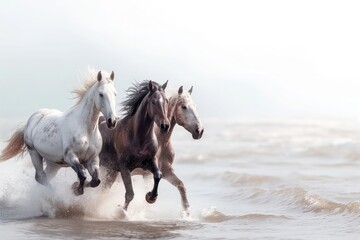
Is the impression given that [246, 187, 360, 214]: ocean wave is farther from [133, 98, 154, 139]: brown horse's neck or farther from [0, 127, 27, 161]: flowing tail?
[0, 127, 27, 161]: flowing tail

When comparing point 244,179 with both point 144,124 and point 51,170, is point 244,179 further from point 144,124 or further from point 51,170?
point 144,124

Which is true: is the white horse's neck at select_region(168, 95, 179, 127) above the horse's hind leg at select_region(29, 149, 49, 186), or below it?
above

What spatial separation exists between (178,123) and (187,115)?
0.17 meters

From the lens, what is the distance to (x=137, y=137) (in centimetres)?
825

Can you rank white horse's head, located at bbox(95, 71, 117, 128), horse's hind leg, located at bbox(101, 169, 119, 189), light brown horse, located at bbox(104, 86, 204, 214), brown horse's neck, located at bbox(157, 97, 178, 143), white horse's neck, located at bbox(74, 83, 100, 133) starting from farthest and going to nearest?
horse's hind leg, located at bbox(101, 169, 119, 189), brown horse's neck, located at bbox(157, 97, 178, 143), light brown horse, located at bbox(104, 86, 204, 214), white horse's neck, located at bbox(74, 83, 100, 133), white horse's head, located at bbox(95, 71, 117, 128)

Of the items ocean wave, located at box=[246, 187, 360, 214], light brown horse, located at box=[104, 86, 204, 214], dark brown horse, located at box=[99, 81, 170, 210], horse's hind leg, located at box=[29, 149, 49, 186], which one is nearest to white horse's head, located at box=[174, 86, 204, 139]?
light brown horse, located at box=[104, 86, 204, 214]

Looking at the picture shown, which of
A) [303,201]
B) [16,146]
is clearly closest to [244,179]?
[303,201]

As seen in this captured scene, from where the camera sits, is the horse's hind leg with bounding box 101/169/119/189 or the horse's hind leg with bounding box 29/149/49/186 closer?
the horse's hind leg with bounding box 101/169/119/189

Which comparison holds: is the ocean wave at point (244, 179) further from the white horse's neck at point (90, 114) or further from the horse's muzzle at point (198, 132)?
the white horse's neck at point (90, 114)

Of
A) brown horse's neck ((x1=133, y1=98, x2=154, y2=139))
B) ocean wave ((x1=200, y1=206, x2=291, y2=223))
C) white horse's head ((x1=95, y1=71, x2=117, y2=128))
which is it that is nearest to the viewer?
white horse's head ((x1=95, y1=71, x2=117, y2=128))

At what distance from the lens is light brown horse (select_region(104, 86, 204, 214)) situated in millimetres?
8500

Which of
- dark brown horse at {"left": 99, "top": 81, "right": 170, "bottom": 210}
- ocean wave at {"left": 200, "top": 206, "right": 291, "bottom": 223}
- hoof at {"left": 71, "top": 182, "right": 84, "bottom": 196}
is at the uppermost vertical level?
dark brown horse at {"left": 99, "top": 81, "right": 170, "bottom": 210}

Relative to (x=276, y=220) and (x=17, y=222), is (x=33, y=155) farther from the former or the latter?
(x=276, y=220)

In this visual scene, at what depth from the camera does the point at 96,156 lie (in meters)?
8.14
